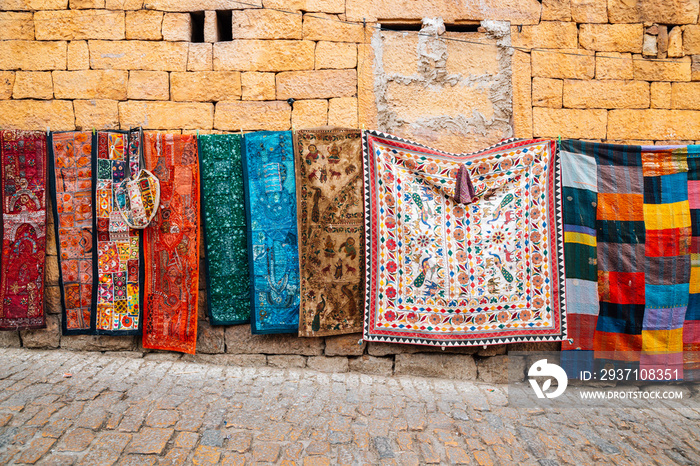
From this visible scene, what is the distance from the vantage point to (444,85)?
12.2ft

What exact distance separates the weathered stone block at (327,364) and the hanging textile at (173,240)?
1005mm

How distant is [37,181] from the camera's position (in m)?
3.45

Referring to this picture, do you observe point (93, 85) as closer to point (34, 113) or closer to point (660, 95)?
point (34, 113)

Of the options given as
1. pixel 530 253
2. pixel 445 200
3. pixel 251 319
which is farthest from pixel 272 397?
pixel 530 253

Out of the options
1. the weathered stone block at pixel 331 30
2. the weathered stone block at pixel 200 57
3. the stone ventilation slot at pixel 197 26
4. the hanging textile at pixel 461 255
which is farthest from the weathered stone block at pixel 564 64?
the stone ventilation slot at pixel 197 26

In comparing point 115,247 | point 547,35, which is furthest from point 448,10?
point 115,247

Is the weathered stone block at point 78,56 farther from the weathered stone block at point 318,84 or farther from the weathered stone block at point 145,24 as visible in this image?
the weathered stone block at point 318,84

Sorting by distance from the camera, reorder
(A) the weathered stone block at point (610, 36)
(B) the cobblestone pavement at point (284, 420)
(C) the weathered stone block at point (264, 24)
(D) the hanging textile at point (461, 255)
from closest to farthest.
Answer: (B) the cobblestone pavement at point (284, 420) → (D) the hanging textile at point (461, 255) → (C) the weathered stone block at point (264, 24) → (A) the weathered stone block at point (610, 36)

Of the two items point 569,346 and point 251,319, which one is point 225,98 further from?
point 569,346

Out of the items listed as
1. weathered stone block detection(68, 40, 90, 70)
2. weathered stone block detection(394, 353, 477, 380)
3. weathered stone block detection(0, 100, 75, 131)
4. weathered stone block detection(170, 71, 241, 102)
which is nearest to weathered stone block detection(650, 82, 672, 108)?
weathered stone block detection(394, 353, 477, 380)

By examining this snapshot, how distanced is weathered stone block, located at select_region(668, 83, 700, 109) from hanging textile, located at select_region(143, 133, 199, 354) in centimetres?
434

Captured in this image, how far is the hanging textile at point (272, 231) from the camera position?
343 cm

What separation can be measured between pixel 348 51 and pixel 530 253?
2358 millimetres

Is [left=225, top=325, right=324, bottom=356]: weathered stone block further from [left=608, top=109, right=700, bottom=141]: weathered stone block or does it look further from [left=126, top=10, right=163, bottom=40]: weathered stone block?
[left=608, top=109, right=700, bottom=141]: weathered stone block
